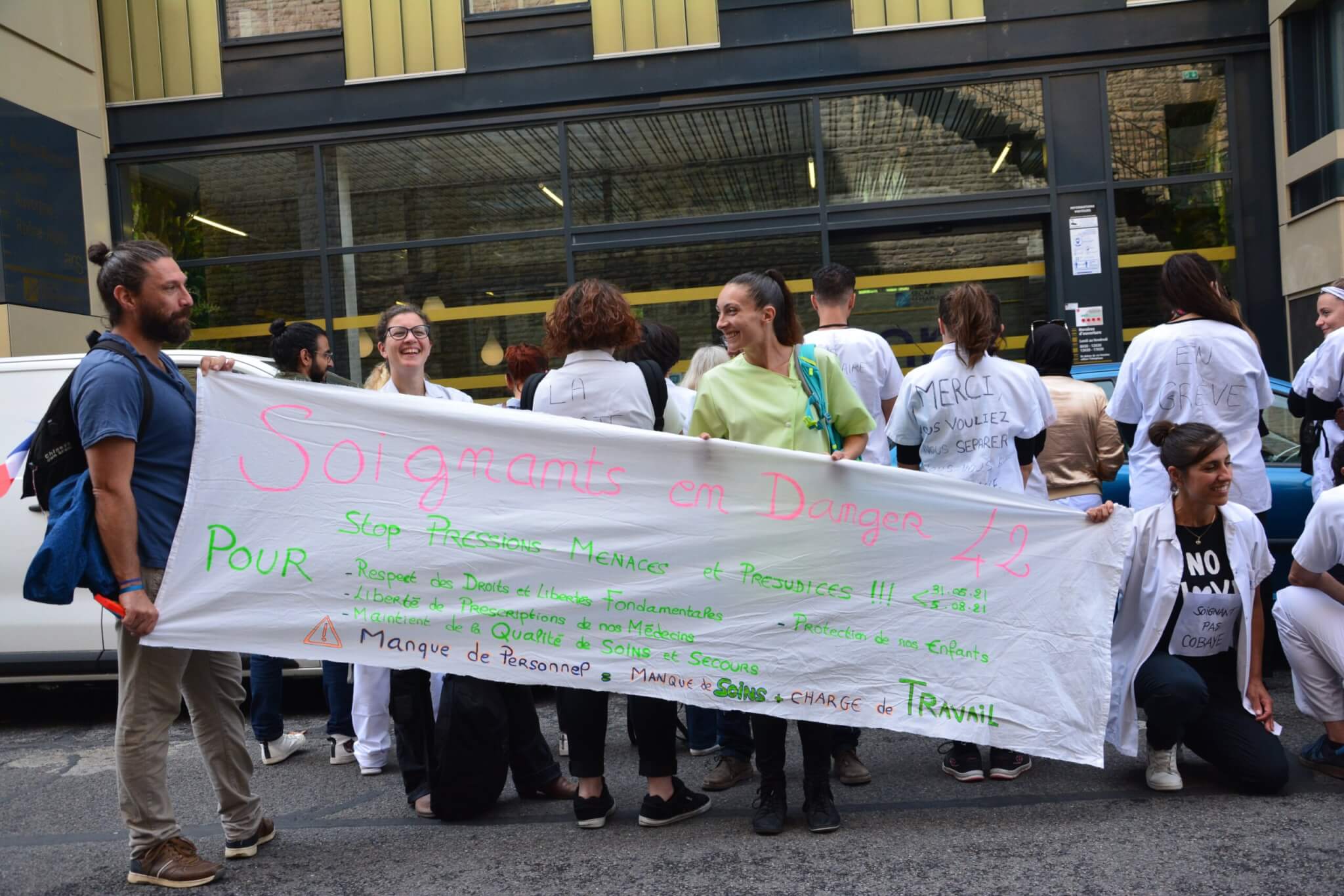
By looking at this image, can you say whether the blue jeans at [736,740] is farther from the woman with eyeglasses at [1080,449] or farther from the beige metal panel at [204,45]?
the beige metal panel at [204,45]

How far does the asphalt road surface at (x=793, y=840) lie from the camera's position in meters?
3.71

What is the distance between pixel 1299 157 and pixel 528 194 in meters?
6.57

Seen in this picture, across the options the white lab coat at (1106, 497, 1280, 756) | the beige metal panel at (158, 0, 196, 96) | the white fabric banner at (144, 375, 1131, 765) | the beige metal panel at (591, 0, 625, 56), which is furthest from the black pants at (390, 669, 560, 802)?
the beige metal panel at (158, 0, 196, 96)

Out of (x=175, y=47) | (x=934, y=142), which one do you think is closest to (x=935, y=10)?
(x=934, y=142)

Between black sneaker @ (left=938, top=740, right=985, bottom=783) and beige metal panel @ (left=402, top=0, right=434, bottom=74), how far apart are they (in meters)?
8.56

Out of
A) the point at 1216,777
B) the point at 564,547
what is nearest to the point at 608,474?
the point at 564,547

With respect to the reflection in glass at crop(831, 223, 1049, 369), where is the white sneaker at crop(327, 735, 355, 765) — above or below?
below

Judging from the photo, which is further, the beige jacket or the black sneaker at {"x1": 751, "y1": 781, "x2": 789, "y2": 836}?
the beige jacket

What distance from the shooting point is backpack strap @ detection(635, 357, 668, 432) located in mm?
4664

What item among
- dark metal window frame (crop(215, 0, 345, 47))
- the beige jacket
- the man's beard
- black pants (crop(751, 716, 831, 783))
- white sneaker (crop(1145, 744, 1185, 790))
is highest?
dark metal window frame (crop(215, 0, 345, 47))

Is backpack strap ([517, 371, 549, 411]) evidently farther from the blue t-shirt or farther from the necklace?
the necklace

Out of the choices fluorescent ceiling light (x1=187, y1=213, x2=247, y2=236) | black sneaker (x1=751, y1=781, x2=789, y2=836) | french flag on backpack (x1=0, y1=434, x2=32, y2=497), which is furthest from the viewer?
fluorescent ceiling light (x1=187, y1=213, x2=247, y2=236)

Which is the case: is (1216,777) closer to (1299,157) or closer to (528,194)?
(1299,157)

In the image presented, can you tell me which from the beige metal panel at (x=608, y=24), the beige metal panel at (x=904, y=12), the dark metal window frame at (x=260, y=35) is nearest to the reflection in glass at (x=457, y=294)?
the beige metal panel at (x=608, y=24)
